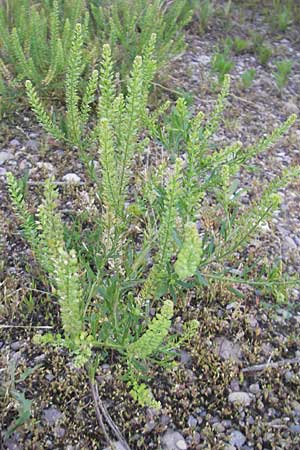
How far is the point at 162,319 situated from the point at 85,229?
1264 millimetres

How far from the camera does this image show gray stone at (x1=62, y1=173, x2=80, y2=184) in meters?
2.86

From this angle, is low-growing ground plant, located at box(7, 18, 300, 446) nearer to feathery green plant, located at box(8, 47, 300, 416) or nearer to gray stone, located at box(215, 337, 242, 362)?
feathery green plant, located at box(8, 47, 300, 416)

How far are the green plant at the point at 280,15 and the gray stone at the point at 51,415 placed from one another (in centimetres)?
409

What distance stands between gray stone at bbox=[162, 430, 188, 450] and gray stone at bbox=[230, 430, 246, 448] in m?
0.17

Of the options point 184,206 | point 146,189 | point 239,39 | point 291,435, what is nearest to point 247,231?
point 184,206

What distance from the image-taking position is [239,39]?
4.56 m

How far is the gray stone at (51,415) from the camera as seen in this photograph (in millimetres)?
1920

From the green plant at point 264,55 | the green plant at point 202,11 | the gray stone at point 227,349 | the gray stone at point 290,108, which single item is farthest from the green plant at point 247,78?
the gray stone at point 227,349

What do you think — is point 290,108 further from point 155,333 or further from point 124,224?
point 155,333

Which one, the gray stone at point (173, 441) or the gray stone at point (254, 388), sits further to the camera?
the gray stone at point (254, 388)

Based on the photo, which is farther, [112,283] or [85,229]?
[85,229]

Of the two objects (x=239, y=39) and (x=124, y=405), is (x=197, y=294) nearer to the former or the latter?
(x=124, y=405)

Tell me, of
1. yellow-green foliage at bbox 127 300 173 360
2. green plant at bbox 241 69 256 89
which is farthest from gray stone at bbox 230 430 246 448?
green plant at bbox 241 69 256 89

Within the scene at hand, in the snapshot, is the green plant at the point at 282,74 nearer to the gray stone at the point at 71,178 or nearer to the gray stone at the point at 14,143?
the gray stone at the point at 71,178
